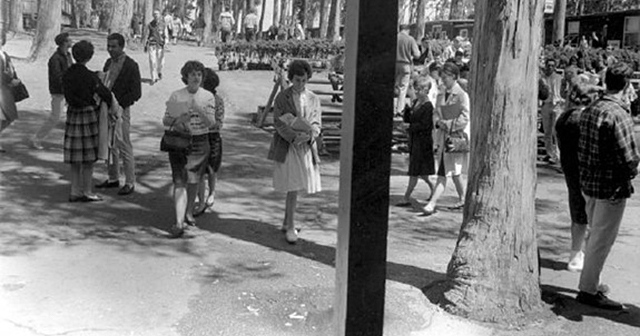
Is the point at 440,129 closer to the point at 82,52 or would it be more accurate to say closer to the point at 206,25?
the point at 82,52

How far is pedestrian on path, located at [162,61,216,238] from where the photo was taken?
7262 millimetres

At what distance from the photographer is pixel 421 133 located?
357 inches

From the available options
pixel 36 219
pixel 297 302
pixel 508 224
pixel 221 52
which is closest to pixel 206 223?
pixel 36 219

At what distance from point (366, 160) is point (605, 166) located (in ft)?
12.7

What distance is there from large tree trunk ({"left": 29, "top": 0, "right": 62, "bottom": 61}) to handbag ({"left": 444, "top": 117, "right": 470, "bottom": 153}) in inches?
496

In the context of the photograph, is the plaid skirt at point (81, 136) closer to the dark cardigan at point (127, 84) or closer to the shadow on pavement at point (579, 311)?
the dark cardigan at point (127, 84)

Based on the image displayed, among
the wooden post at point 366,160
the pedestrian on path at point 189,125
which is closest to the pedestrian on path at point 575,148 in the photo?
the pedestrian on path at point 189,125

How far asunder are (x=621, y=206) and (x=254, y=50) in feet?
61.6

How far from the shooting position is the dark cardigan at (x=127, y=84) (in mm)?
8617

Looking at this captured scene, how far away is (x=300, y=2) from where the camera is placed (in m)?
61.8

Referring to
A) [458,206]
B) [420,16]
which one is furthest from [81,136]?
[420,16]

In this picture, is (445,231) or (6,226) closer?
(6,226)

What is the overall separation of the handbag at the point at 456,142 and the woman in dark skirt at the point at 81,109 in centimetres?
378

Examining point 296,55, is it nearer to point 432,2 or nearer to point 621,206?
point 621,206
